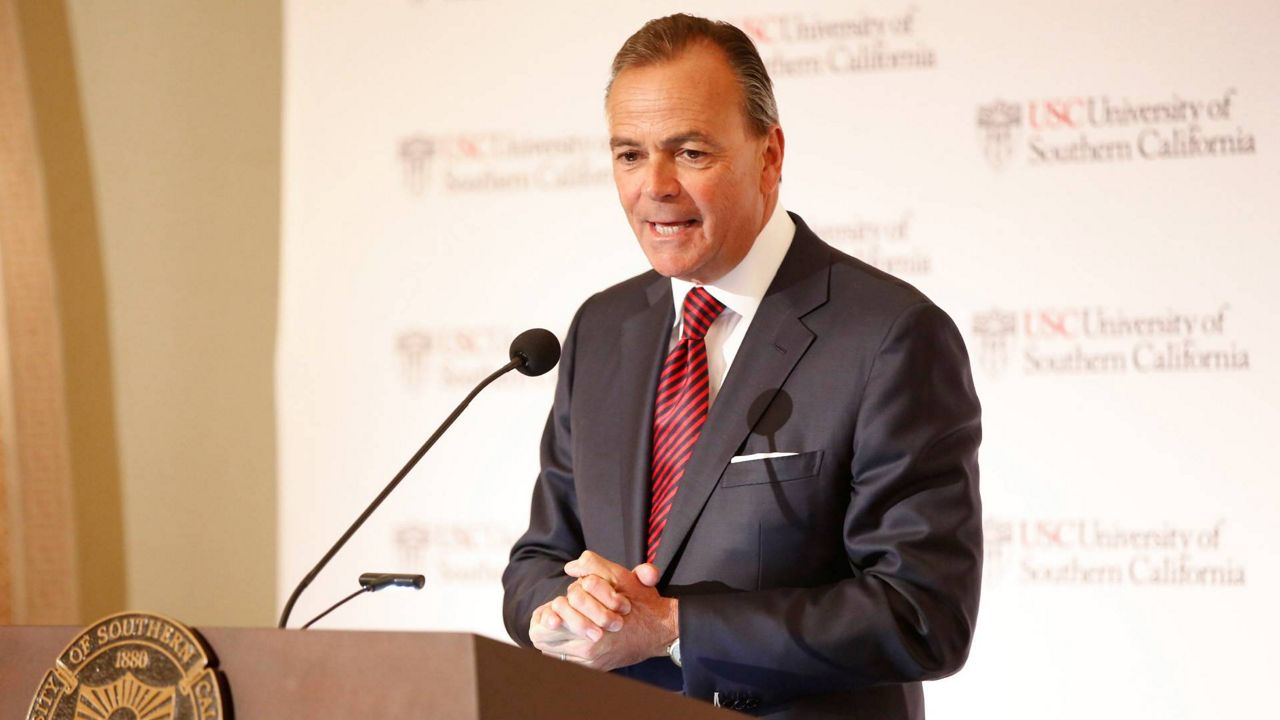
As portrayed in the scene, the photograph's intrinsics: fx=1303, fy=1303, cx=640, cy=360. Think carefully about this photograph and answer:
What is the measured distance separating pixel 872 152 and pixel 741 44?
1652mm

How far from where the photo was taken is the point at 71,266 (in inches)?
162

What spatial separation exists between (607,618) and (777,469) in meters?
0.42

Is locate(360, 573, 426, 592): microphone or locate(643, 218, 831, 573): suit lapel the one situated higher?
locate(643, 218, 831, 573): suit lapel

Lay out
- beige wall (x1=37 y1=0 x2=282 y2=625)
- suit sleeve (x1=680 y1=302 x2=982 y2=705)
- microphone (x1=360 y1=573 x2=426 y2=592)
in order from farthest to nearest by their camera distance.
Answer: beige wall (x1=37 y1=0 x2=282 y2=625) → suit sleeve (x1=680 y1=302 x2=982 y2=705) → microphone (x1=360 y1=573 x2=426 y2=592)

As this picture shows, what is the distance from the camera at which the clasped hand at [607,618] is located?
1861 millimetres

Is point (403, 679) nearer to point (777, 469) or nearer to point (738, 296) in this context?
point (777, 469)

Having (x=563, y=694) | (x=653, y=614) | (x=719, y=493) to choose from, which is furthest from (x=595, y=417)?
(x=563, y=694)

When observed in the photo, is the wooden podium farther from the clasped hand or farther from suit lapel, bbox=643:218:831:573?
suit lapel, bbox=643:218:831:573

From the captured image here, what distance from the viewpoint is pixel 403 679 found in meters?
1.31

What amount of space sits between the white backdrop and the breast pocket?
5.86 feet

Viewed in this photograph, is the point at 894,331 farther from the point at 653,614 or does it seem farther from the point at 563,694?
the point at 563,694

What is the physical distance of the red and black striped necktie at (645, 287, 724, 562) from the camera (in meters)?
2.23

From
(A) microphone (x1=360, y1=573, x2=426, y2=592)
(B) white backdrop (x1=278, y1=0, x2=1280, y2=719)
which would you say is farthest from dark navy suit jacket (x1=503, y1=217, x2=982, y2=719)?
(B) white backdrop (x1=278, y1=0, x2=1280, y2=719)

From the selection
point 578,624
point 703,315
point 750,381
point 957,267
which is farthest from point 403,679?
point 957,267
